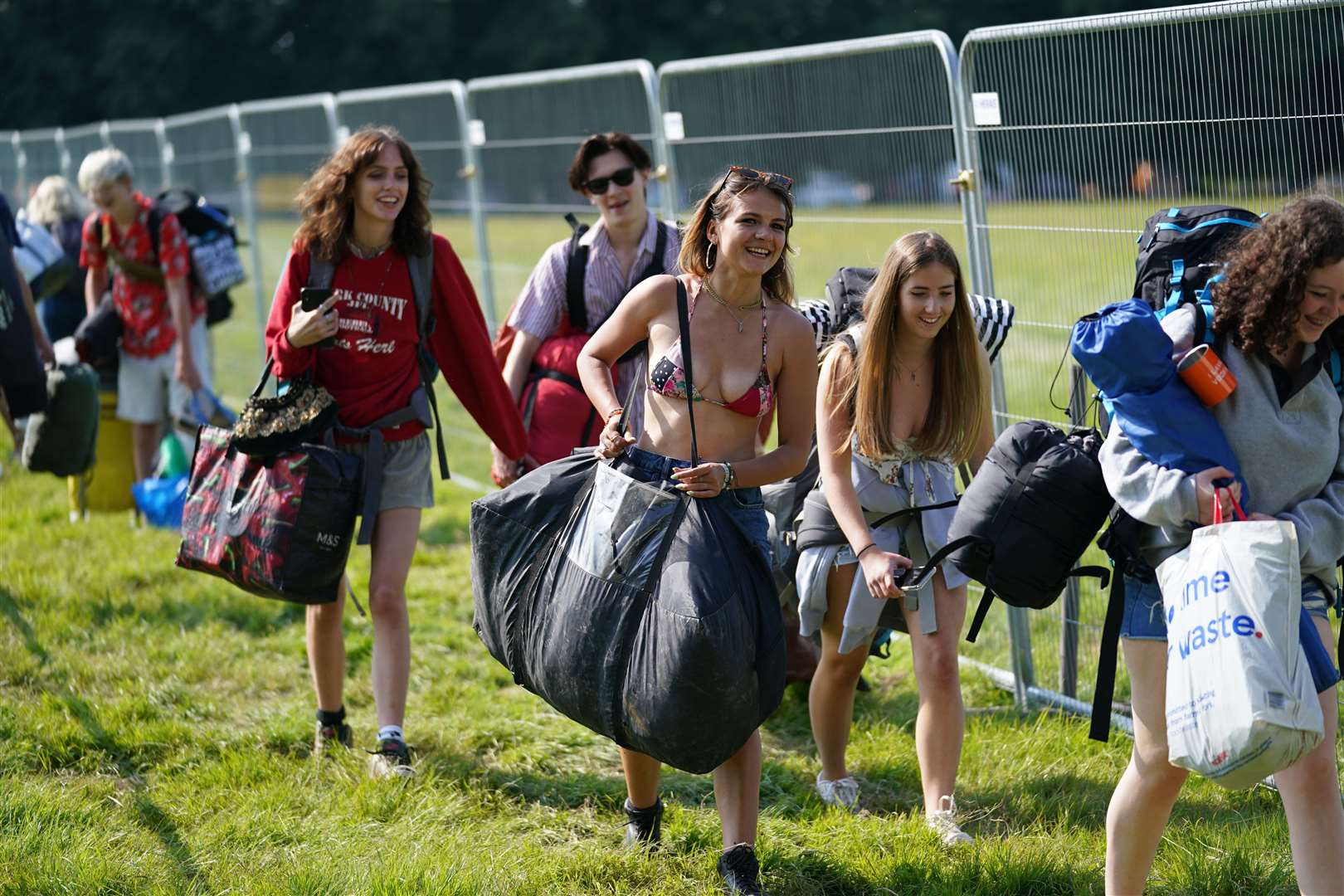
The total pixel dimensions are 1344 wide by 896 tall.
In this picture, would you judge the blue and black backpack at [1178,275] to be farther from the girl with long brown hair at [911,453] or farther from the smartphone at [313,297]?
the smartphone at [313,297]

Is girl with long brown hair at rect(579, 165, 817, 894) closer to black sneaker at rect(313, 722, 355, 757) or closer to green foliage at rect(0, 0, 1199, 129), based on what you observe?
black sneaker at rect(313, 722, 355, 757)

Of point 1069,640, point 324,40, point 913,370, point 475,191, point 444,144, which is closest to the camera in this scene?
point 913,370

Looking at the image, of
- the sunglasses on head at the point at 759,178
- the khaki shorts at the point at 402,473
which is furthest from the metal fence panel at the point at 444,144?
the sunglasses on head at the point at 759,178

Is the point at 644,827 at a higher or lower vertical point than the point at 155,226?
lower

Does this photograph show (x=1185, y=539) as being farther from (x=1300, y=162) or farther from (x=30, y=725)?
(x=30, y=725)

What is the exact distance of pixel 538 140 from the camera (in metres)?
7.95

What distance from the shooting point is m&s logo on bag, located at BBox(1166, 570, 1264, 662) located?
285 centimetres

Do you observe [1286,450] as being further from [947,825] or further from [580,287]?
[580,287]

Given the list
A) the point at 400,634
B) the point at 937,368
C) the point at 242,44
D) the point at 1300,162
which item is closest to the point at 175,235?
the point at 400,634

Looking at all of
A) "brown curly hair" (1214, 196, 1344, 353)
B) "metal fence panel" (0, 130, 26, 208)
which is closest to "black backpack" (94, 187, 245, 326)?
"brown curly hair" (1214, 196, 1344, 353)

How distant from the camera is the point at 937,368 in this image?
13.8 ft

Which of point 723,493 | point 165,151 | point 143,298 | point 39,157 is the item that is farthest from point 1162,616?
point 39,157

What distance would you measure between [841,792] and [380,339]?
6.93ft

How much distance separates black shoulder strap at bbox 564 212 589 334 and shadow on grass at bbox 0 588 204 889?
86.0 inches
